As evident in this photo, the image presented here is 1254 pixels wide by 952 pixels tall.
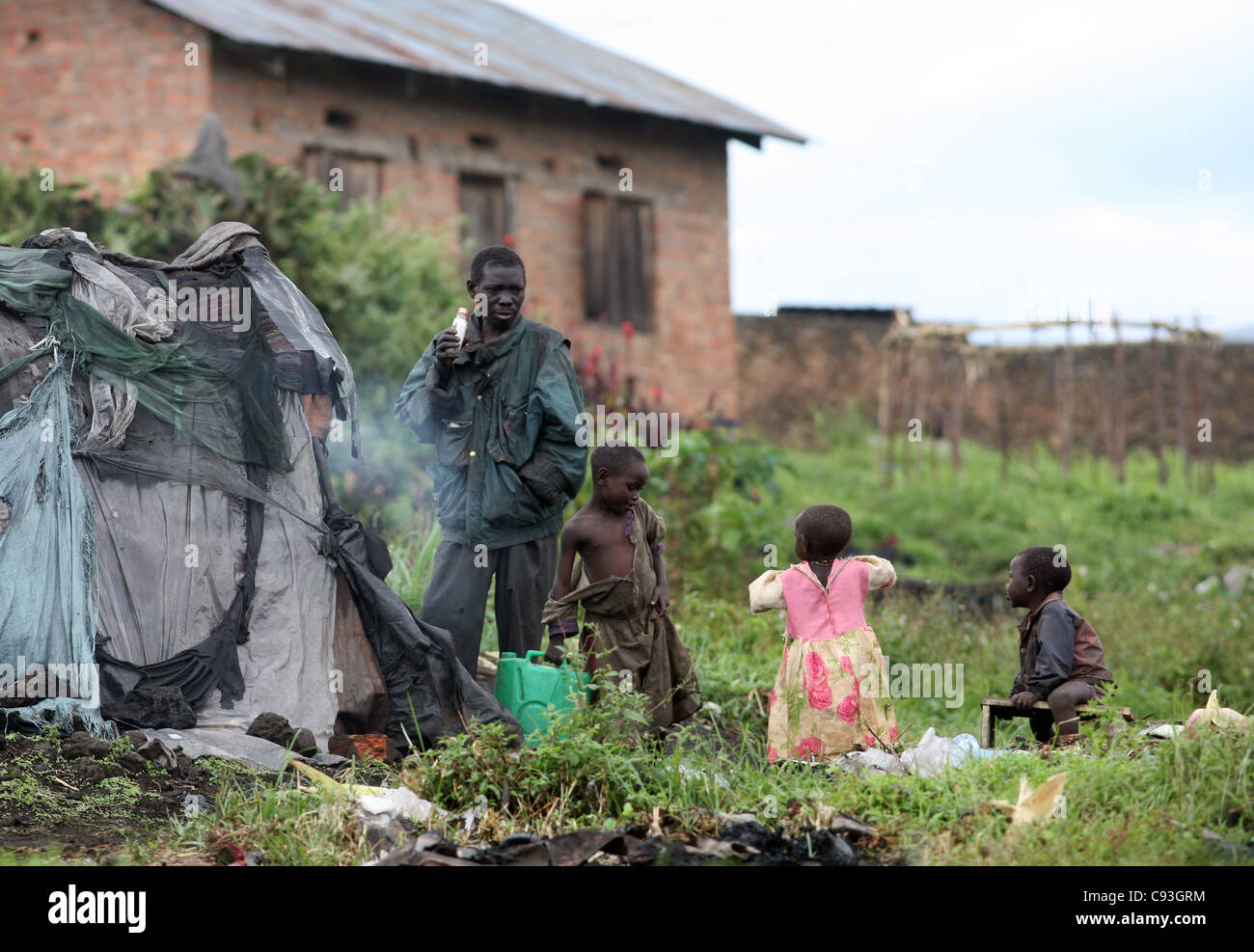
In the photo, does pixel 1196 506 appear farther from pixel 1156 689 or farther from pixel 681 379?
pixel 1156 689

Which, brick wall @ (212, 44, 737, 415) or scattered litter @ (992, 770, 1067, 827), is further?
brick wall @ (212, 44, 737, 415)

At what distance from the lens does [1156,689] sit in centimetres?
801

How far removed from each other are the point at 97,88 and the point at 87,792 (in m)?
11.0

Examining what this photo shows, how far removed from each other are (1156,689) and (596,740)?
4.36 metres

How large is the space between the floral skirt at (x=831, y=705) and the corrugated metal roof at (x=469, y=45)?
32.0 ft

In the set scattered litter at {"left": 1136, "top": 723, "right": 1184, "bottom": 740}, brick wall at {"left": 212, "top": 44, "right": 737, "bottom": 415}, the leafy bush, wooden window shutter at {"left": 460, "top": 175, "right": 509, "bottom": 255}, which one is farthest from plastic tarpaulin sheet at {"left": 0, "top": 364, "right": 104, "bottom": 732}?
wooden window shutter at {"left": 460, "top": 175, "right": 509, "bottom": 255}

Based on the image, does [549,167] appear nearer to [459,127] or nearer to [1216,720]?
[459,127]

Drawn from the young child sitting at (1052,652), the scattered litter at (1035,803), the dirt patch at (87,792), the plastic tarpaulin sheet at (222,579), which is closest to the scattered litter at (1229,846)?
the scattered litter at (1035,803)

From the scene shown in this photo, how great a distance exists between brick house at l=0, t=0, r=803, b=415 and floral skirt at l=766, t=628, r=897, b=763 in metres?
6.63

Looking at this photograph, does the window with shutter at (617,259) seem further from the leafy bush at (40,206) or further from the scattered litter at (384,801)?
the scattered litter at (384,801)

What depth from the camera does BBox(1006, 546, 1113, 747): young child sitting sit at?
17.5ft

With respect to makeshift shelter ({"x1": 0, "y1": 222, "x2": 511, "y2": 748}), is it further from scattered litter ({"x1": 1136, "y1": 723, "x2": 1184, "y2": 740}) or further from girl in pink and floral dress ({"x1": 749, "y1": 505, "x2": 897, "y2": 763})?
scattered litter ({"x1": 1136, "y1": 723, "x2": 1184, "y2": 740})

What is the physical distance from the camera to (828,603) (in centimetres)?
543

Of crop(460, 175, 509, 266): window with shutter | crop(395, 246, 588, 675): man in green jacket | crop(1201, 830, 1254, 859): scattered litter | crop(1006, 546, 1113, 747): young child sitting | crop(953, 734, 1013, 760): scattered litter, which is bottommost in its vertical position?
crop(1201, 830, 1254, 859): scattered litter
